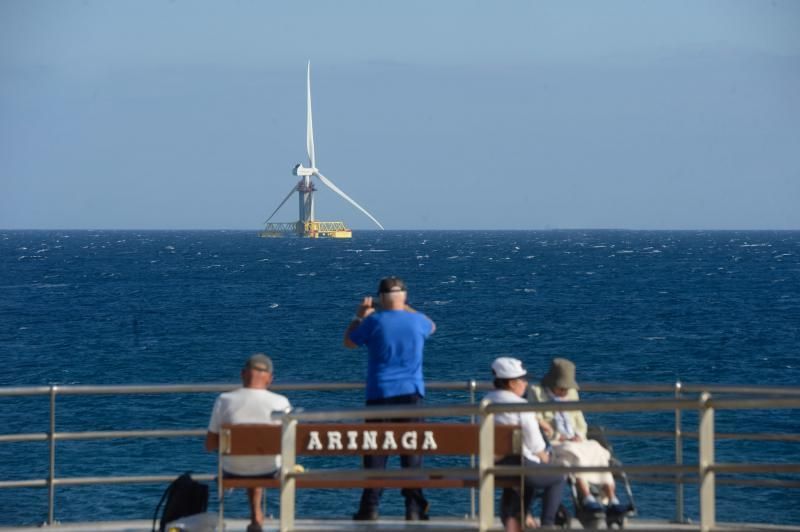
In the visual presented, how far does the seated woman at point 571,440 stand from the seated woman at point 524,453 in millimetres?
390

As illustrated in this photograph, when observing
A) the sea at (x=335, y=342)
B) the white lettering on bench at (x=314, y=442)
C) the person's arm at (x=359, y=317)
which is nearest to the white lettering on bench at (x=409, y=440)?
the white lettering on bench at (x=314, y=442)

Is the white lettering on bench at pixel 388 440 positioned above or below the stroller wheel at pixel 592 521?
above

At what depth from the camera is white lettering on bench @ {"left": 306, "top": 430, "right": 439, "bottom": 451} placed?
6.64 meters

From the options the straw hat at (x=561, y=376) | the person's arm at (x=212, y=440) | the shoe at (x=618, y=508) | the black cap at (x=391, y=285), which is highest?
the black cap at (x=391, y=285)

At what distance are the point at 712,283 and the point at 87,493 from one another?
8106 cm

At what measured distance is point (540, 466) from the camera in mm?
6637

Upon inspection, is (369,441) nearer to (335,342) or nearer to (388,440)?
(388,440)

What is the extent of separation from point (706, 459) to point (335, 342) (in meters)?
51.3

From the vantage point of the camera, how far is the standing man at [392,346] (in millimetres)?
7812

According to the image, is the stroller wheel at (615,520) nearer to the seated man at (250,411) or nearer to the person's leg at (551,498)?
the person's leg at (551,498)

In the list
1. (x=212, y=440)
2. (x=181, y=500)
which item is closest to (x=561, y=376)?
(x=212, y=440)

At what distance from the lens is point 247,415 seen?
23.5 ft

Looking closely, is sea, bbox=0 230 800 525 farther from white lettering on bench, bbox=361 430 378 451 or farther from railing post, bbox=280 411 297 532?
railing post, bbox=280 411 297 532

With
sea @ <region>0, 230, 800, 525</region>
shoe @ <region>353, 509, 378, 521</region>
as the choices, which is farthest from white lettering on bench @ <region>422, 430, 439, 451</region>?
sea @ <region>0, 230, 800, 525</region>
